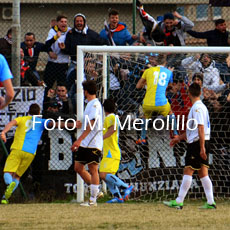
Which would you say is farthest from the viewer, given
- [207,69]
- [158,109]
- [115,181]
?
[207,69]

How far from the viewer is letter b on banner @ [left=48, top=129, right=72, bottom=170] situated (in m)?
11.0

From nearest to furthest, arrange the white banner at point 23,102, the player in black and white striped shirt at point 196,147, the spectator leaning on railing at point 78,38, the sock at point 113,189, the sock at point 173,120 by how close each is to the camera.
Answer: the player in black and white striped shirt at point 196,147 → the sock at point 113,189 → the sock at point 173,120 → the white banner at point 23,102 → the spectator leaning on railing at point 78,38

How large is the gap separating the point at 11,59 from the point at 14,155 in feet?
5.36

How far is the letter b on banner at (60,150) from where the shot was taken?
10969 millimetres

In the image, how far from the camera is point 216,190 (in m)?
10.9

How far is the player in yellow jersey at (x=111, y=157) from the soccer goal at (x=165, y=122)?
674mm

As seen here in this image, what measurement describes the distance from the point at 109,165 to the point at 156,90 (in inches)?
56.7

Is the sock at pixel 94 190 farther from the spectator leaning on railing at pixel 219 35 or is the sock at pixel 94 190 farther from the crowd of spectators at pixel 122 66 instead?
the spectator leaning on railing at pixel 219 35

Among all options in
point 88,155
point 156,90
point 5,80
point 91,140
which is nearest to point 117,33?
point 156,90

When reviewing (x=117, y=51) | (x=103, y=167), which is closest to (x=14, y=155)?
(x=103, y=167)

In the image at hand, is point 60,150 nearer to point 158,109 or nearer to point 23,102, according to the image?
point 23,102

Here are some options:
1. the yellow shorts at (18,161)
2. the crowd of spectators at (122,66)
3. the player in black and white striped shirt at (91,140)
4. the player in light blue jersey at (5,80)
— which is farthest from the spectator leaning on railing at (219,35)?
the player in light blue jersey at (5,80)

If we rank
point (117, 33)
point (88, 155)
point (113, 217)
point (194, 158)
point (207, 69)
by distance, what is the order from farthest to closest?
point (117, 33)
point (207, 69)
point (88, 155)
point (194, 158)
point (113, 217)

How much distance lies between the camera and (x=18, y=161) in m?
10.4
